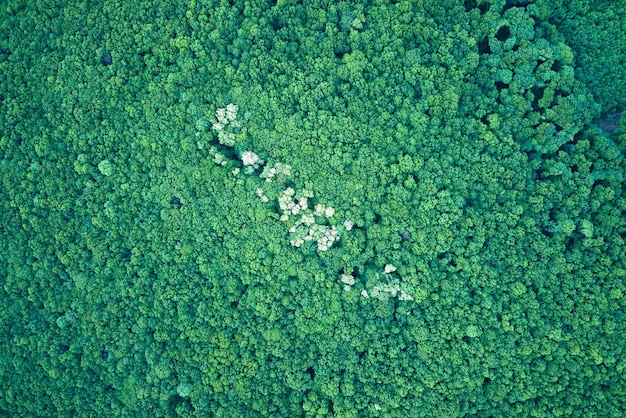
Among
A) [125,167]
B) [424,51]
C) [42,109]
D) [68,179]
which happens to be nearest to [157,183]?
[125,167]

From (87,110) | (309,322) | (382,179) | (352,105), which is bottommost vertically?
(309,322)

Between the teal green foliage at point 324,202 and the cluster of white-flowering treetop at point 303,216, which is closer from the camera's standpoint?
the teal green foliage at point 324,202

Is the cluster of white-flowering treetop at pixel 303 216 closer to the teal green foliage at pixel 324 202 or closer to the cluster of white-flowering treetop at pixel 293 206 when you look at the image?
the cluster of white-flowering treetop at pixel 293 206

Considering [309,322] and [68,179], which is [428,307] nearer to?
[309,322]

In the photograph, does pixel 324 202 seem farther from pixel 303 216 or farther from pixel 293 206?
pixel 293 206

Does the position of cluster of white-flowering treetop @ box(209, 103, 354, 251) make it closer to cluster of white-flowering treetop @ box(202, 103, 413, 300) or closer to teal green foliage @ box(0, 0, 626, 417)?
cluster of white-flowering treetop @ box(202, 103, 413, 300)

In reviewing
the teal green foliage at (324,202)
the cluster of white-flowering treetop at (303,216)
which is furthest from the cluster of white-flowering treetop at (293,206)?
the teal green foliage at (324,202)

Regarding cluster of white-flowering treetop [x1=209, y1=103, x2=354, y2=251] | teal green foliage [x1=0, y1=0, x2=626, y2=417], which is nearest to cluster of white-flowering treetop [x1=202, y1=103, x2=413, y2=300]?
cluster of white-flowering treetop [x1=209, y1=103, x2=354, y2=251]
